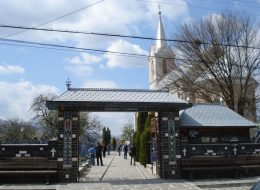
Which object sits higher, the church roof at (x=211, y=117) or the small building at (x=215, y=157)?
the church roof at (x=211, y=117)

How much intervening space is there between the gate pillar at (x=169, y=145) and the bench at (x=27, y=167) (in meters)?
5.01

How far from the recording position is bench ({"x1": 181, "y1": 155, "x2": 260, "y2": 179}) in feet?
64.6

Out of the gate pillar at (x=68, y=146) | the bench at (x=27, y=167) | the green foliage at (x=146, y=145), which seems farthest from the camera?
the green foliage at (x=146, y=145)

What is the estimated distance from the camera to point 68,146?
19.0 meters

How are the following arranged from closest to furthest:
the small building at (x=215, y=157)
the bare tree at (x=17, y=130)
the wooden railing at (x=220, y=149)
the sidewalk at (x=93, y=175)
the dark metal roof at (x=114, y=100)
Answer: the dark metal roof at (x=114, y=100), the small building at (x=215, y=157), the wooden railing at (x=220, y=149), the sidewalk at (x=93, y=175), the bare tree at (x=17, y=130)

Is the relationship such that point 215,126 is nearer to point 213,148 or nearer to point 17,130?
point 213,148

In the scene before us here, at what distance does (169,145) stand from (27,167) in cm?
655

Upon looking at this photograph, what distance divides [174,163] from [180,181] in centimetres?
115

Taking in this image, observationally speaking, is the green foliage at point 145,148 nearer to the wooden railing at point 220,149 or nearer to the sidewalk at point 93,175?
the sidewalk at point 93,175

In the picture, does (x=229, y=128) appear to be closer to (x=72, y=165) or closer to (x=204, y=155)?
(x=204, y=155)

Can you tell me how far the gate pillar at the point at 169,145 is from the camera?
64.6 feet

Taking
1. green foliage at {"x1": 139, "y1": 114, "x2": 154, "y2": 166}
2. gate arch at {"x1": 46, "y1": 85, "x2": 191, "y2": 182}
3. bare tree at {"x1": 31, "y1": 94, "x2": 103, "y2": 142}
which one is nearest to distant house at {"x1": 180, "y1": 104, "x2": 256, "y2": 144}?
gate arch at {"x1": 46, "y1": 85, "x2": 191, "y2": 182}

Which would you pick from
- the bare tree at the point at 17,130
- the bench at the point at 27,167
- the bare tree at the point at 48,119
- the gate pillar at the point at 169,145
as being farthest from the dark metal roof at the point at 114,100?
the bare tree at the point at 17,130

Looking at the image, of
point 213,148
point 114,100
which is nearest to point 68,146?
point 114,100
